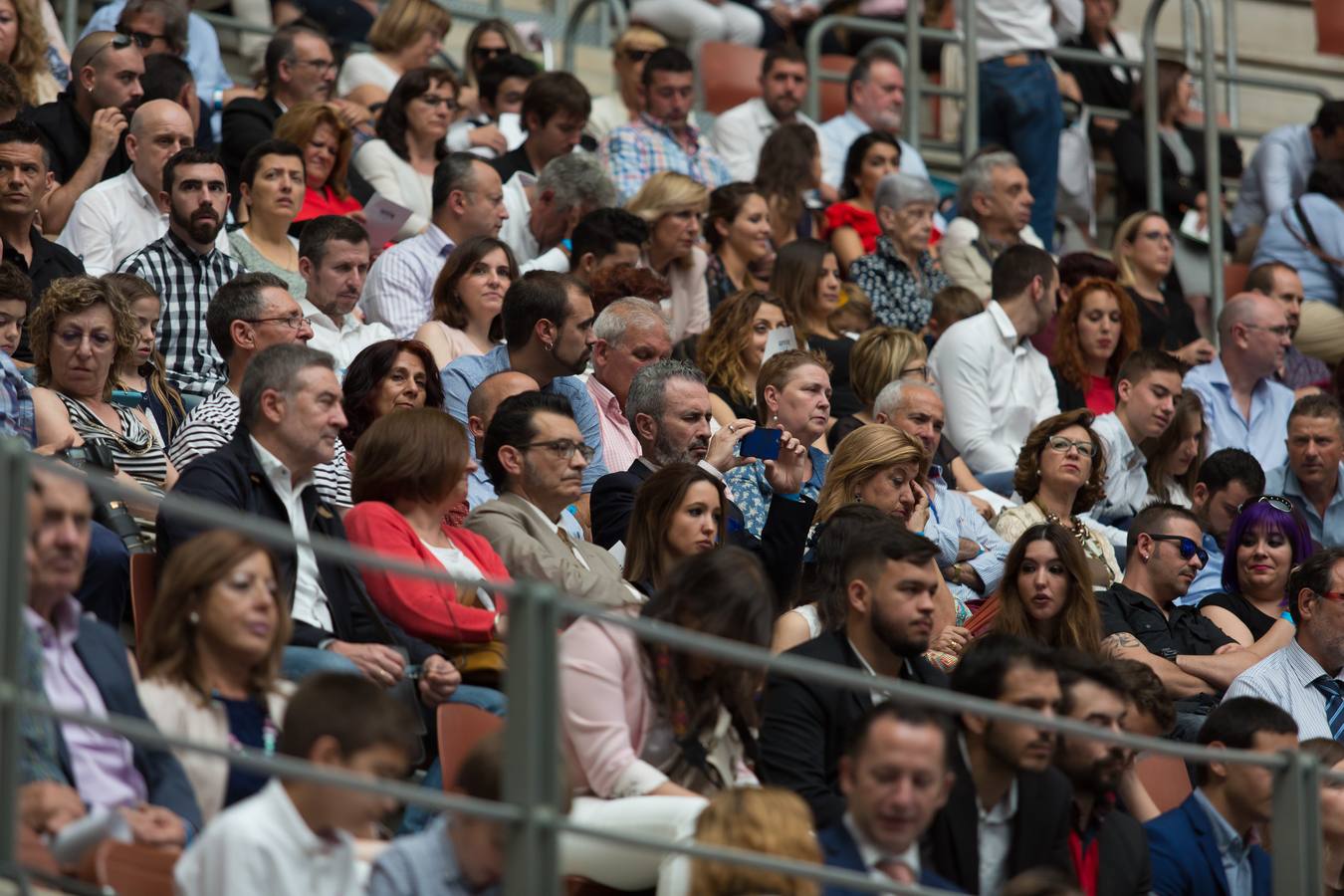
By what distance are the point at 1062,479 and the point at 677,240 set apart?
2153 millimetres

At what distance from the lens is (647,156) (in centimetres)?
1179

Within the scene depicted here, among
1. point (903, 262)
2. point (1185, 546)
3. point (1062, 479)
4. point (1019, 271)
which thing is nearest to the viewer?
point (1185, 546)

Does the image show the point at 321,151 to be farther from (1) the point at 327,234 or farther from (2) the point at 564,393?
(2) the point at 564,393

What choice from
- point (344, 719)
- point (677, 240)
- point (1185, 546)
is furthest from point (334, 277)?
point (344, 719)

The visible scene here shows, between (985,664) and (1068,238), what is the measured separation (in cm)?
835

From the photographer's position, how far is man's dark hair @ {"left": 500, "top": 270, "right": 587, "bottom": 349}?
27.6ft

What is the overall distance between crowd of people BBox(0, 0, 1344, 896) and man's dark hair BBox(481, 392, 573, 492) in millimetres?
15

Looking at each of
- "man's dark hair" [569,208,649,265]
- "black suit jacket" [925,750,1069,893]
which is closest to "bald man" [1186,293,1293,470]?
"man's dark hair" [569,208,649,265]

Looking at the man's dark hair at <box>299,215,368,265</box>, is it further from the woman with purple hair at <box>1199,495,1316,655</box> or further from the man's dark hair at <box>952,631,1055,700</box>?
the man's dark hair at <box>952,631,1055,700</box>

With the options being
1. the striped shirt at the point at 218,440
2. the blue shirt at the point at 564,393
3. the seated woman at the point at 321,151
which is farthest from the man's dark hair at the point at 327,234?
the striped shirt at the point at 218,440

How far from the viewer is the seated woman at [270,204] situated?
9289 mm

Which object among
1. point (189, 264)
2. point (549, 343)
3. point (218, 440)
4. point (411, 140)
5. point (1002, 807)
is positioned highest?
point (411, 140)

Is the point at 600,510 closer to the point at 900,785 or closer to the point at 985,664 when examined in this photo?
the point at 985,664

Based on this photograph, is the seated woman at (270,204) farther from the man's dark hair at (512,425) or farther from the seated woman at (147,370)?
the man's dark hair at (512,425)
